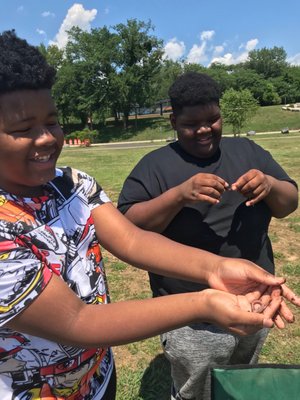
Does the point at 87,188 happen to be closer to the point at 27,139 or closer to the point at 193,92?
the point at 27,139

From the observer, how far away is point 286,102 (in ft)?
202

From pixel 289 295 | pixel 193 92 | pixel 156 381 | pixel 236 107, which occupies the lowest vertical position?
pixel 156 381

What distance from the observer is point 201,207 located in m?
2.06

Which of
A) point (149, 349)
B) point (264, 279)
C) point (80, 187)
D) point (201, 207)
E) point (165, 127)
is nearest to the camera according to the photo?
point (264, 279)

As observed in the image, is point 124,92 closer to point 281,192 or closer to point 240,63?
point 281,192

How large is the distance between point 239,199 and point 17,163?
1280 mm

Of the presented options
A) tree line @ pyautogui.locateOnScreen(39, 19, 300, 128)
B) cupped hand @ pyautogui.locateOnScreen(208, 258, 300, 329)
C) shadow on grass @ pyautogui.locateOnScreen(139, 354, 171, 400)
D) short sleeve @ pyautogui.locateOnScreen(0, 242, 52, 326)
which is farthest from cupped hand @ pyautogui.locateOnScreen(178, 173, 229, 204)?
tree line @ pyautogui.locateOnScreen(39, 19, 300, 128)

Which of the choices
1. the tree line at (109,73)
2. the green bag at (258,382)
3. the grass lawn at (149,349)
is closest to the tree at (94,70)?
the tree line at (109,73)

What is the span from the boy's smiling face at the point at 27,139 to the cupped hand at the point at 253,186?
95 cm

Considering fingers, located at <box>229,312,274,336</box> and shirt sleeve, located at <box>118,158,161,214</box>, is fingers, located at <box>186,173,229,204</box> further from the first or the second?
fingers, located at <box>229,312,274,336</box>

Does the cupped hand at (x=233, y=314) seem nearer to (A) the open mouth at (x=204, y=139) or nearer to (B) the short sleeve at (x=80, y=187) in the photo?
(B) the short sleeve at (x=80, y=187)

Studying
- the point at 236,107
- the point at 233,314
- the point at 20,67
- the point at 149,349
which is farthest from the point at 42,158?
the point at 236,107

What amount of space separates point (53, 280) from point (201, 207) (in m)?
1.15

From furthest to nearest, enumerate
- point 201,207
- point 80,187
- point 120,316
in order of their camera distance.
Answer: point 201,207, point 80,187, point 120,316
